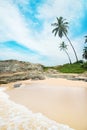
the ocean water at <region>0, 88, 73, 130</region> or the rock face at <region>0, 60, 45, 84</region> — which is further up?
the rock face at <region>0, 60, 45, 84</region>

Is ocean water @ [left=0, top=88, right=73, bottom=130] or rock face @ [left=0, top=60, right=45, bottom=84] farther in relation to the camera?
rock face @ [left=0, top=60, right=45, bottom=84]

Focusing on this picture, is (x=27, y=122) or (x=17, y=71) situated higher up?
(x=17, y=71)

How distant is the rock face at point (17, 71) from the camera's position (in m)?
21.8

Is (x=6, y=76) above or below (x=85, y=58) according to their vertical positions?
below

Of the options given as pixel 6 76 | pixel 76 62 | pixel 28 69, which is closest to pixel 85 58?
pixel 76 62

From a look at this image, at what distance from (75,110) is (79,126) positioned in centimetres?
185

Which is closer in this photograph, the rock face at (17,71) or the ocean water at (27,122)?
the ocean water at (27,122)

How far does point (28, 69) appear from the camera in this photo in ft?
83.8

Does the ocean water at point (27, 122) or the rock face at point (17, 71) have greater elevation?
the rock face at point (17, 71)

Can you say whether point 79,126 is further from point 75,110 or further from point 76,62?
point 76,62

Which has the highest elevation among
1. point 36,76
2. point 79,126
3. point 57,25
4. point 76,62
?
point 57,25

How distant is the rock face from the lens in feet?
71.6

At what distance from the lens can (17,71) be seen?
80.1 feet

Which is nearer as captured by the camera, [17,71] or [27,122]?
[27,122]
